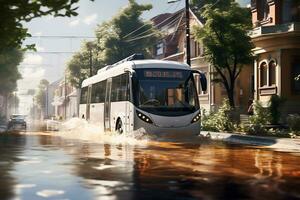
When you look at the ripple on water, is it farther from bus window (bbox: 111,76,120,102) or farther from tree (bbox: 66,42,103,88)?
tree (bbox: 66,42,103,88)

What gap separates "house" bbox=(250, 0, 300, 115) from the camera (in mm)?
32469

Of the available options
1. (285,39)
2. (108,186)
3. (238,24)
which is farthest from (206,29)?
(108,186)

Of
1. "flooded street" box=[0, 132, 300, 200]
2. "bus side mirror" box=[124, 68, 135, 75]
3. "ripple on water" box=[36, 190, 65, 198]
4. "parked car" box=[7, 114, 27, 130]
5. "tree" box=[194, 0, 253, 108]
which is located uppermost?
"tree" box=[194, 0, 253, 108]

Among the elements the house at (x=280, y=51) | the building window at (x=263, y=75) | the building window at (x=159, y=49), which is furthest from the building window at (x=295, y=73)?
the building window at (x=159, y=49)

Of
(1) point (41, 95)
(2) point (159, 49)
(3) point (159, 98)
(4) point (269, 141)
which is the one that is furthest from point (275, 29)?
(1) point (41, 95)

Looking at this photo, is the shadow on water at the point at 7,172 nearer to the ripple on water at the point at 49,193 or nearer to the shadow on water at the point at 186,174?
the ripple on water at the point at 49,193

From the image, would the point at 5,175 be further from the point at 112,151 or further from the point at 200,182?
the point at 112,151

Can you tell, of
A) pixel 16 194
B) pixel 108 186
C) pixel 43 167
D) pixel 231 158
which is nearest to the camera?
pixel 16 194

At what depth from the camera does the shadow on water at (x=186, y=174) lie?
826 centimetres

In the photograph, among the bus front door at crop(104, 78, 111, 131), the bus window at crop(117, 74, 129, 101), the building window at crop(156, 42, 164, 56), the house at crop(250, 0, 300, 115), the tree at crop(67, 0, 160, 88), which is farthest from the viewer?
the building window at crop(156, 42, 164, 56)

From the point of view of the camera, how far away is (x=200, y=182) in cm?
940

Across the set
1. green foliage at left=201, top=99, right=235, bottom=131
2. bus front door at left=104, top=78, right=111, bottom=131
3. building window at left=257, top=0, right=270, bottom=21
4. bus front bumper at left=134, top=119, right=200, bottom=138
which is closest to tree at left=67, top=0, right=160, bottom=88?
building window at left=257, top=0, right=270, bottom=21

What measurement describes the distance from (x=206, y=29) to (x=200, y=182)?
22809 millimetres

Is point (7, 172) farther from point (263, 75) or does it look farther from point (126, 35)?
point (126, 35)
